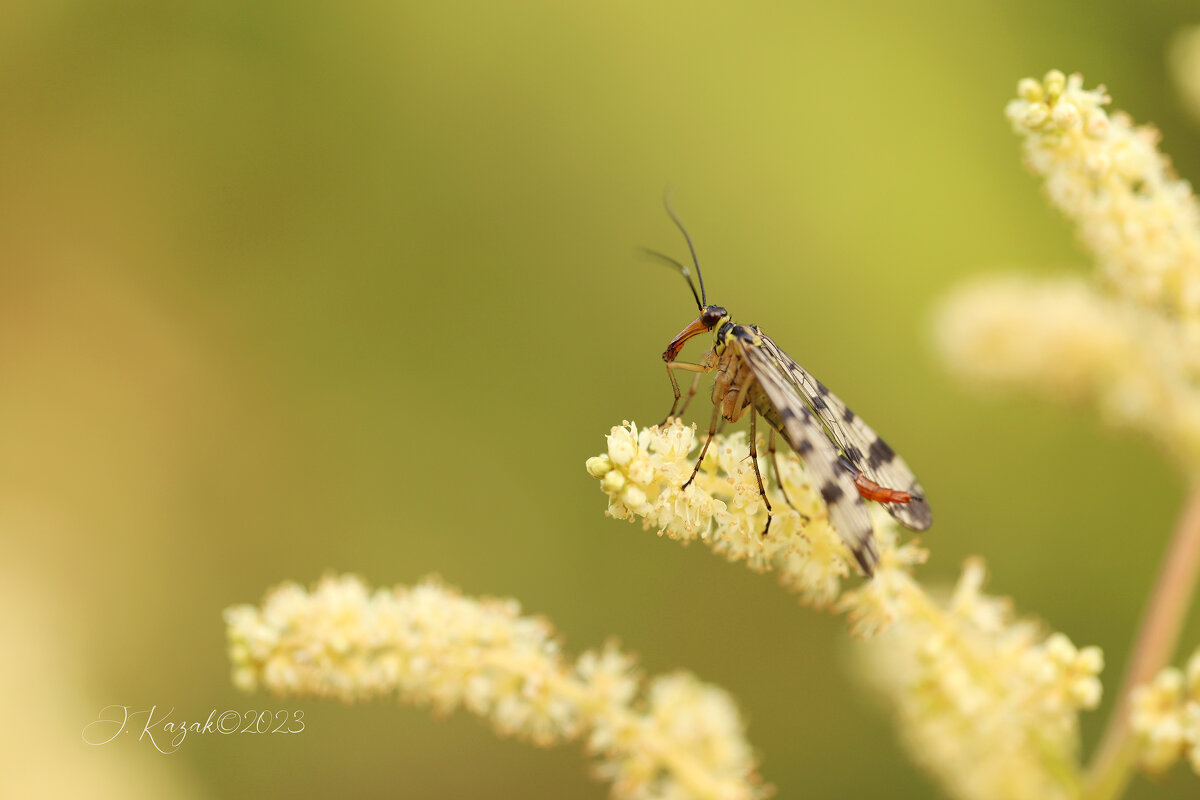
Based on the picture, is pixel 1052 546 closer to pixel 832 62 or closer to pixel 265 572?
pixel 832 62

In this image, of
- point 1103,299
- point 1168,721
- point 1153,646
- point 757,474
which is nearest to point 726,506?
point 757,474

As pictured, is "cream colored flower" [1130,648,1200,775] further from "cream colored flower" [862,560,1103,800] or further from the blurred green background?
the blurred green background

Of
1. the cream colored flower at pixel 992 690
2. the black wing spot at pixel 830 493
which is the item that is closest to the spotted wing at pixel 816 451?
the black wing spot at pixel 830 493

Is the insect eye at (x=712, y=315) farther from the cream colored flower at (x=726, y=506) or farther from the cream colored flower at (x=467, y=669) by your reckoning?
the cream colored flower at (x=467, y=669)

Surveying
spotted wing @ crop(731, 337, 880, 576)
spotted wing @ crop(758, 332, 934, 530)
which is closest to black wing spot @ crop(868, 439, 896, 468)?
spotted wing @ crop(758, 332, 934, 530)

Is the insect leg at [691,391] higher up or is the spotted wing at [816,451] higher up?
the insect leg at [691,391]
